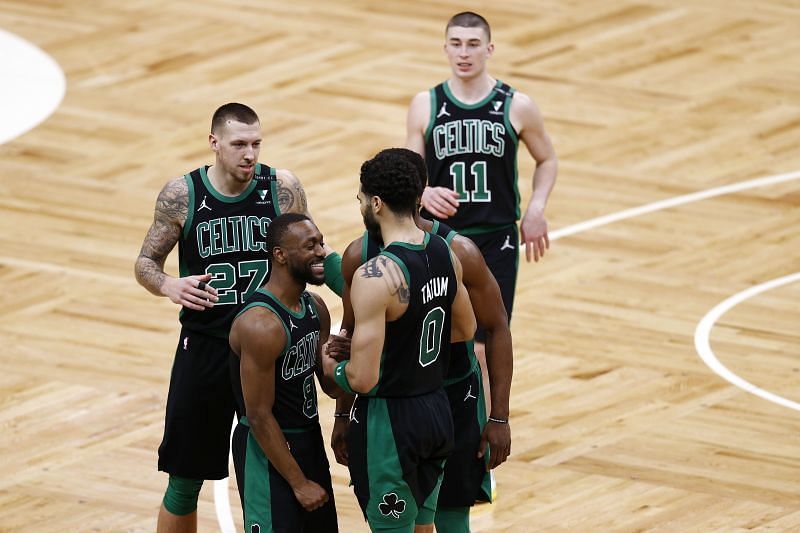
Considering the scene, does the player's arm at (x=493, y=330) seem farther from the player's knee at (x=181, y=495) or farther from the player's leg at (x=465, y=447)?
the player's knee at (x=181, y=495)

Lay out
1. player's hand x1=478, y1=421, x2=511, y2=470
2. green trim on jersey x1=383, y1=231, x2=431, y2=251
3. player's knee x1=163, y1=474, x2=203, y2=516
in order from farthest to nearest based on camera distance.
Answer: player's knee x1=163, y1=474, x2=203, y2=516, player's hand x1=478, y1=421, x2=511, y2=470, green trim on jersey x1=383, y1=231, x2=431, y2=251

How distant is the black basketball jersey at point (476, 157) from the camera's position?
9391 mm

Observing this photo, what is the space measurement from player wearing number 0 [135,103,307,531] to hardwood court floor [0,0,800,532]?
1023 mm

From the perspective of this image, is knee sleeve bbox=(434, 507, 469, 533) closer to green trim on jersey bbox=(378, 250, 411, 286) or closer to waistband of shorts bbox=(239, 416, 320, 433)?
waistband of shorts bbox=(239, 416, 320, 433)

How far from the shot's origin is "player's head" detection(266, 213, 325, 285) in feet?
22.8

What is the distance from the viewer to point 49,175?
13734mm

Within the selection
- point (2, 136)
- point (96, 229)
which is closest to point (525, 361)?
point (96, 229)

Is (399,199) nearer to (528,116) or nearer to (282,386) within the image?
(282,386)

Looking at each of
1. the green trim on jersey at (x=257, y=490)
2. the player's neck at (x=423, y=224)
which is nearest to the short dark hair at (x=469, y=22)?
the player's neck at (x=423, y=224)

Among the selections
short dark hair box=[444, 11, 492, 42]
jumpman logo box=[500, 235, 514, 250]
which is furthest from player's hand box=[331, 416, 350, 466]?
short dark hair box=[444, 11, 492, 42]

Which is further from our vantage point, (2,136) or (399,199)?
(2,136)

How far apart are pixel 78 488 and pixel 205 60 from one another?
291 inches

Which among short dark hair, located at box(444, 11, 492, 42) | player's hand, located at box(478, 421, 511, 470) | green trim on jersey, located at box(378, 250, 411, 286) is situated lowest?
player's hand, located at box(478, 421, 511, 470)

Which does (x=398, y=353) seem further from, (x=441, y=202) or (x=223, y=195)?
(x=441, y=202)
